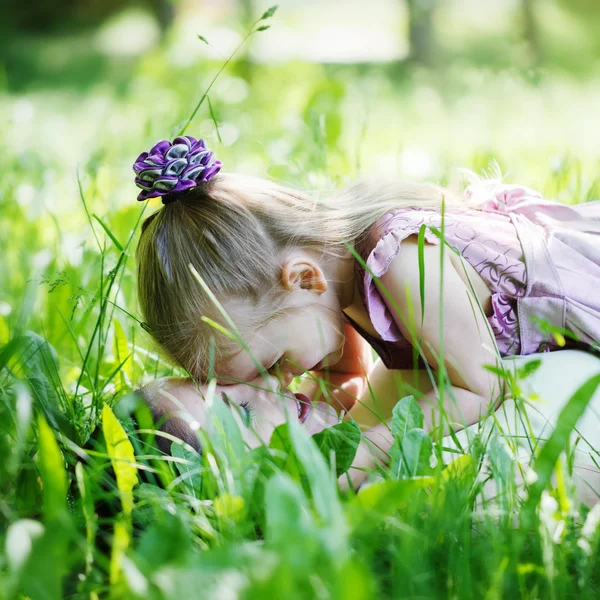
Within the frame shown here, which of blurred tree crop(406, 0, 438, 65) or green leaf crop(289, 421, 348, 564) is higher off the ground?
blurred tree crop(406, 0, 438, 65)

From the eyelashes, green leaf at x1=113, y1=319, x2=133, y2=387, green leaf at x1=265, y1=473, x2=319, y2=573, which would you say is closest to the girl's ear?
the eyelashes

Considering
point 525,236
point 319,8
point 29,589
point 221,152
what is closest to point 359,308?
point 525,236

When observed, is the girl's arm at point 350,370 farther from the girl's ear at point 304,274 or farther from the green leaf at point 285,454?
the green leaf at point 285,454

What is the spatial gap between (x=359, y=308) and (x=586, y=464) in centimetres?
59

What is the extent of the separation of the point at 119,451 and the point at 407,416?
423 millimetres

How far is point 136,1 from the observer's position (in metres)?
11.4

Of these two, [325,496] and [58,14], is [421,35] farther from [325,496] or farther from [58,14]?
[325,496]

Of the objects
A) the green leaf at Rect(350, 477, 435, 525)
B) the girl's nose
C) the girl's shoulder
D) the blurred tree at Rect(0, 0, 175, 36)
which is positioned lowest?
the girl's nose

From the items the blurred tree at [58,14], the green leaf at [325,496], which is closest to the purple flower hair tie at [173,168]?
the green leaf at [325,496]

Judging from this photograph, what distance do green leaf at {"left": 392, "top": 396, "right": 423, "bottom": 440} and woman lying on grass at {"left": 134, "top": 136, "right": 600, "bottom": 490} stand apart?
146 mm

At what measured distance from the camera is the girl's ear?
1542mm

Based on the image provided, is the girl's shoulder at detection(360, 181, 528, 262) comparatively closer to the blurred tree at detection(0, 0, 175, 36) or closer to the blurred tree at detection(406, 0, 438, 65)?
the blurred tree at detection(406, 0, 438, 65)

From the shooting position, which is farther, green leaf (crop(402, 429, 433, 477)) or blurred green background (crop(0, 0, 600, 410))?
blurred green background (crop(0, 0, 600, 410))

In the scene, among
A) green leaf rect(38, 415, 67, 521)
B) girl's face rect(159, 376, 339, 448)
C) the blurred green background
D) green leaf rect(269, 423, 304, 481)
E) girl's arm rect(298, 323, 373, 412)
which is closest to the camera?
green leaf rect(38, 415, 67, 521)
